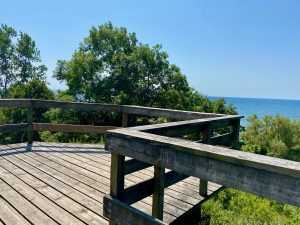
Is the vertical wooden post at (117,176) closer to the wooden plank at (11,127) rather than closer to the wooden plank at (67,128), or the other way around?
the wooden plank at (67,128)

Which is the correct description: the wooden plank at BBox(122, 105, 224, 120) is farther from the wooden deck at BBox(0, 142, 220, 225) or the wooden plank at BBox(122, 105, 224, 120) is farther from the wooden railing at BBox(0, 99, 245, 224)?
the wooden railing at BBox(0, 99, 245, 224)

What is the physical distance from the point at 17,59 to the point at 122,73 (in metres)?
17.7

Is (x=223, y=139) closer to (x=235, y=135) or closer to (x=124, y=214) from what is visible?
(x=235, y=135)

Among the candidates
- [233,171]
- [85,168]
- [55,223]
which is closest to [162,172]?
[233,171]

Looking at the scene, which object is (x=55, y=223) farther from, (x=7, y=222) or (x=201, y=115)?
(x=201, y=115)

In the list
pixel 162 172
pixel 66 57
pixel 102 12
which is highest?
pixel 102 12

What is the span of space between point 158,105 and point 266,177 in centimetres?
1569

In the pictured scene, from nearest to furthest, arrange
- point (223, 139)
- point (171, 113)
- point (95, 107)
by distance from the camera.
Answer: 1. point (223, 139)
2. point (171, 113)
3. point (95, 107)

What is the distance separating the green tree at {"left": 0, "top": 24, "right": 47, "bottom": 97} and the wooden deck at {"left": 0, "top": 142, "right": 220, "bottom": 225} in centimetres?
2673

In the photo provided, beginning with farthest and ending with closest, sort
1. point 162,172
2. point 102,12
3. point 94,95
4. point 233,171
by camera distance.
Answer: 1. point 102,12
2. point 94,95
3. point 162,172
4. point 233,171

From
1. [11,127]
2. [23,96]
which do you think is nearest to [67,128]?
[11,127]

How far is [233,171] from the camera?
4.37 feet

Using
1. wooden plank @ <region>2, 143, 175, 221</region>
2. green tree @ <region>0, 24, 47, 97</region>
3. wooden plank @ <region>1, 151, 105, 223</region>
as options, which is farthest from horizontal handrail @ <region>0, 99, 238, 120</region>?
green tree @ <region>0, 24, 47, 97</region>

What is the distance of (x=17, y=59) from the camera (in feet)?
96.1
